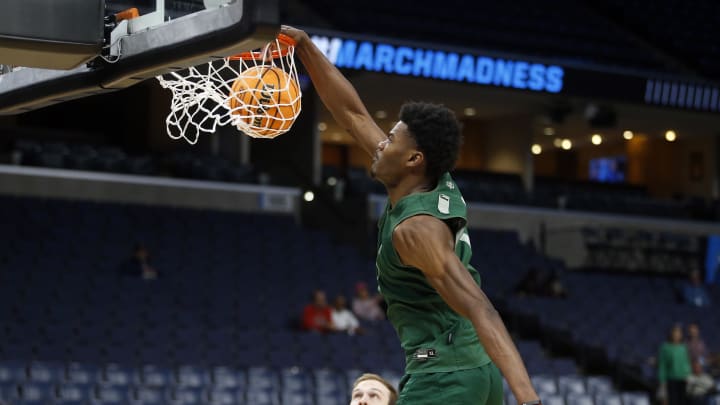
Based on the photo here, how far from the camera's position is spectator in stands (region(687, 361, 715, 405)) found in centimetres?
1351

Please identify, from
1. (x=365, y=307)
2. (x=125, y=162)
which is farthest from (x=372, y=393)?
(x=125, y=162)

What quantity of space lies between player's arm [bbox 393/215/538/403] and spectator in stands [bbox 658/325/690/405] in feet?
34.9

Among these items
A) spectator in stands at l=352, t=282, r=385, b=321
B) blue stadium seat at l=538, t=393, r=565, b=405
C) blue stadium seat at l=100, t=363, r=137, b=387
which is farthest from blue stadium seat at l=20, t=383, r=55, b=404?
blue stadium seat at l=538, t=393, r=565, b=405

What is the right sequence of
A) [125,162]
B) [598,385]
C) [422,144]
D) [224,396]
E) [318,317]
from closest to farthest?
[422,144] < [224,396] < [598,385] < [318,317] < [125,162]

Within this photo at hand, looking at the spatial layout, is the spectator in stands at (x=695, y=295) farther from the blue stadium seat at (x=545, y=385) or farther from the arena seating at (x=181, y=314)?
the blue stadium seat at (x=545, y=385)

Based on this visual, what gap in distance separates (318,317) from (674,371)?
13.1ft

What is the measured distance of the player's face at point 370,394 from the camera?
169 inches

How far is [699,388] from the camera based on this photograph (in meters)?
13.6

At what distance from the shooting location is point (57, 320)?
12039 mm

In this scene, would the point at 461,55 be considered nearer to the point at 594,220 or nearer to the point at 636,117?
the point at 594,220

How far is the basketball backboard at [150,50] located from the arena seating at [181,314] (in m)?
6.14

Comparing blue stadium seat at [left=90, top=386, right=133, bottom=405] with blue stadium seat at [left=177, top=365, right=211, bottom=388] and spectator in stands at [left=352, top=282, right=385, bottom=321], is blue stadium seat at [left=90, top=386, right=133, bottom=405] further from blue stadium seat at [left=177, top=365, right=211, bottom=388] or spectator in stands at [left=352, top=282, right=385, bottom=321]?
spectator in stands at [left=352, top=282, right=385, bottom=321]

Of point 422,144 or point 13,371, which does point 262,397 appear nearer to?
point 13,371


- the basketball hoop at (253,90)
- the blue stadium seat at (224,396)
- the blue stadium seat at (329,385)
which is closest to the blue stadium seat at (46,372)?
the blue stadium seat at (224,396)
